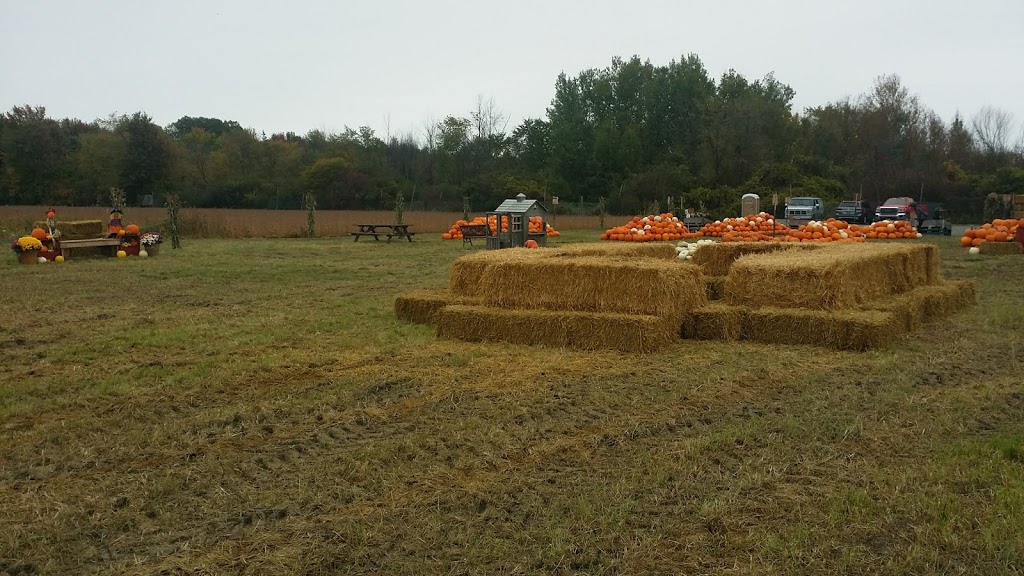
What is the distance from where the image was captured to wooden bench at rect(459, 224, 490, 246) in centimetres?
2378

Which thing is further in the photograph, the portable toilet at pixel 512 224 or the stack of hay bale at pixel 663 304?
the portable toilet at pixel 512 224

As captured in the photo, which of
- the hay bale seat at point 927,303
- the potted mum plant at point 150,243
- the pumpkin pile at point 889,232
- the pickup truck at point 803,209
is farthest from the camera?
the pickup truck at point 803,209

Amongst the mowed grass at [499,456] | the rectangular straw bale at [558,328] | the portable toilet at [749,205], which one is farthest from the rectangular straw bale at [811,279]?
the portable toilet at [749,205]

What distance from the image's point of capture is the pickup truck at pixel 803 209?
3331cm

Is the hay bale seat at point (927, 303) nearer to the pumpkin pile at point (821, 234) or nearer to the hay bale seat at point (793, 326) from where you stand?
the hay bale seat at point (793, 326)

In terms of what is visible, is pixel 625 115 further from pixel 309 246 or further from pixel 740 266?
pixel 740 266

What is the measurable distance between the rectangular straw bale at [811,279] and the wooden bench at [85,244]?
611 inches

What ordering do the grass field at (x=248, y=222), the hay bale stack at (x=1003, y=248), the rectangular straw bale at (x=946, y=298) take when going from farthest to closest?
the grass field at (x=248, y=222)
the hay bale stack at (x=1003, y=248)
the rectangular straw bale at (x=946, y=298)

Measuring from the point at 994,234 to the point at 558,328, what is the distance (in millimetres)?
15914

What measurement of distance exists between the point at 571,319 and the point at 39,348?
17.5 ft

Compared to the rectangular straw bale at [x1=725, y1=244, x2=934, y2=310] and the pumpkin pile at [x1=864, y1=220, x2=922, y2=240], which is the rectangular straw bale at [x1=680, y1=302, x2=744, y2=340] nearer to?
the rectangular straw bale at [x1=725, y1=244, x2=934, y2=310]

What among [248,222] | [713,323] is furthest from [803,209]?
[713,323]

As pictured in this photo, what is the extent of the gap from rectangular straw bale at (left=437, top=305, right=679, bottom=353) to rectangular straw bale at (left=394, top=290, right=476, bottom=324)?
736 millimetres

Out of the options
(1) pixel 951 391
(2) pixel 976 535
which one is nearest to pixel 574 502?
(2) pixel 976 535
